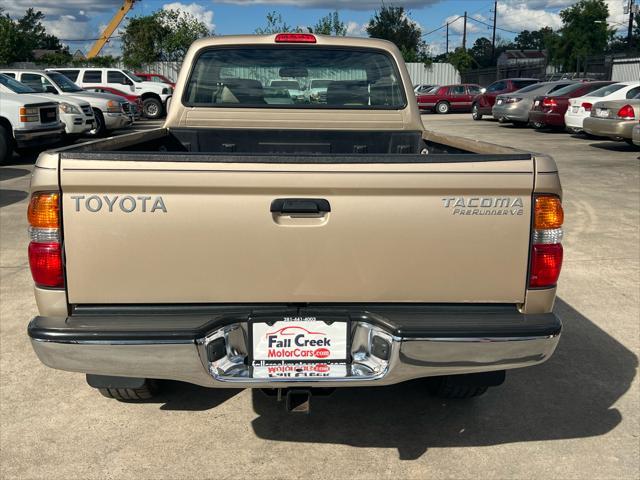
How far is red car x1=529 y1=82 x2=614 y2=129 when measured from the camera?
61.8 feet

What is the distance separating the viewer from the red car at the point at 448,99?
32031 millimetres

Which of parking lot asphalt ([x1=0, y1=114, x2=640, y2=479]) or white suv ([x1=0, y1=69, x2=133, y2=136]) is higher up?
white suv ([x1=0, y1=69, x2=133, y2=136])

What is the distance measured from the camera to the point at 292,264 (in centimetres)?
261

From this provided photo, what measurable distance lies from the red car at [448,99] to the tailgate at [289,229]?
3029cm

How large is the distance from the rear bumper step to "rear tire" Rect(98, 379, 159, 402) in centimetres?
92

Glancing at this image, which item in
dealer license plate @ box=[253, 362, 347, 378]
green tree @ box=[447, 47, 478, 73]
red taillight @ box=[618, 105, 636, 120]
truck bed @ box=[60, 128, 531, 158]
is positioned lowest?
dealer license plate @ box=[253, 362, 347, 378]

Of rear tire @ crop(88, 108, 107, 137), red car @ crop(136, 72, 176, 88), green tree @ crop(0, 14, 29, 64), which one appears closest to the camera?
rear tire @ crop(88, 108, 107, 137)

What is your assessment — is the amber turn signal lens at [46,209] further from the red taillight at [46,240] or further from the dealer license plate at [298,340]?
the dealer license plate at [298,340]

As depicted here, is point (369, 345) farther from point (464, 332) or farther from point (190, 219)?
point (190, 219)

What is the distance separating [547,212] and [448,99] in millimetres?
30673

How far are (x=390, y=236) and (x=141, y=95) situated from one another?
23.2m

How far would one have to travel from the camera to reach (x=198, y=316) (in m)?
2.63

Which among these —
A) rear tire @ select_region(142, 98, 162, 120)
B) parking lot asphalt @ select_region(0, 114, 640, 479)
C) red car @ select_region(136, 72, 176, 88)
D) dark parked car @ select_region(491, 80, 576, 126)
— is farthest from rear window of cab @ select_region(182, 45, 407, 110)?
red car @ select_region(136, 72, 176, 88)

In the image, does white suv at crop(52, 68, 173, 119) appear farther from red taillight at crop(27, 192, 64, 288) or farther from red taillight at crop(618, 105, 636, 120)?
red taillight at crop(27, 192, 64, 288)
